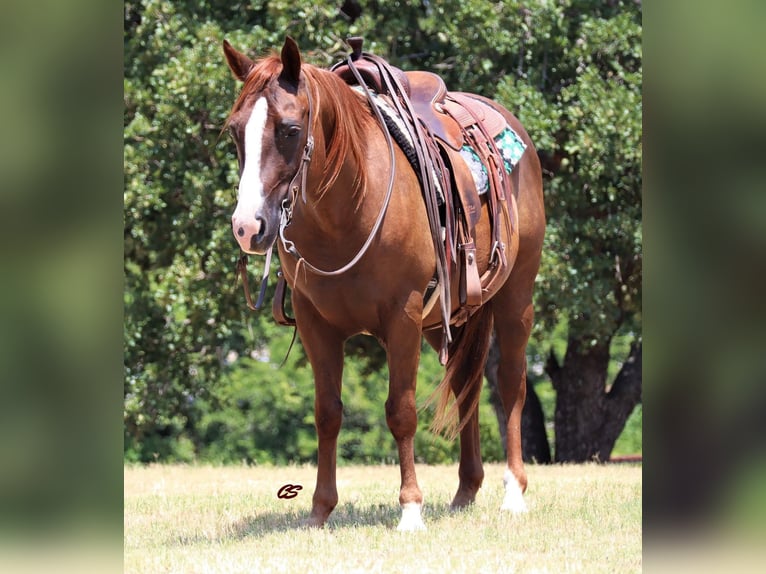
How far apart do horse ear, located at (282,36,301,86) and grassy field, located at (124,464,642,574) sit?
6.37 ft

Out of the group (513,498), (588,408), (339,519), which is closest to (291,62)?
(339,519)

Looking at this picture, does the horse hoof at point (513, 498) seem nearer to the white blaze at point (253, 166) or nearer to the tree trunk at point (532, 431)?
the white blaze at point (253, 166)

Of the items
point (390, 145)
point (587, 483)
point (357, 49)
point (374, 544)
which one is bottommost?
point (587, 483)

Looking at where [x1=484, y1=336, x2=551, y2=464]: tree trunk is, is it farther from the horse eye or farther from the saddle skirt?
the horse eye

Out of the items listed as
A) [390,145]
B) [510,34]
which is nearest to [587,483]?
[390,145]

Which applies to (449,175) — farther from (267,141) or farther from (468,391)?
(267,141)

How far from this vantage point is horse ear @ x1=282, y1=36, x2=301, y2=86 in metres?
4.49

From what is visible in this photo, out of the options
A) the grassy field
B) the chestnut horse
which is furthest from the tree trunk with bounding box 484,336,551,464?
the chestnut horse

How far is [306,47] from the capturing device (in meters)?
10.1
